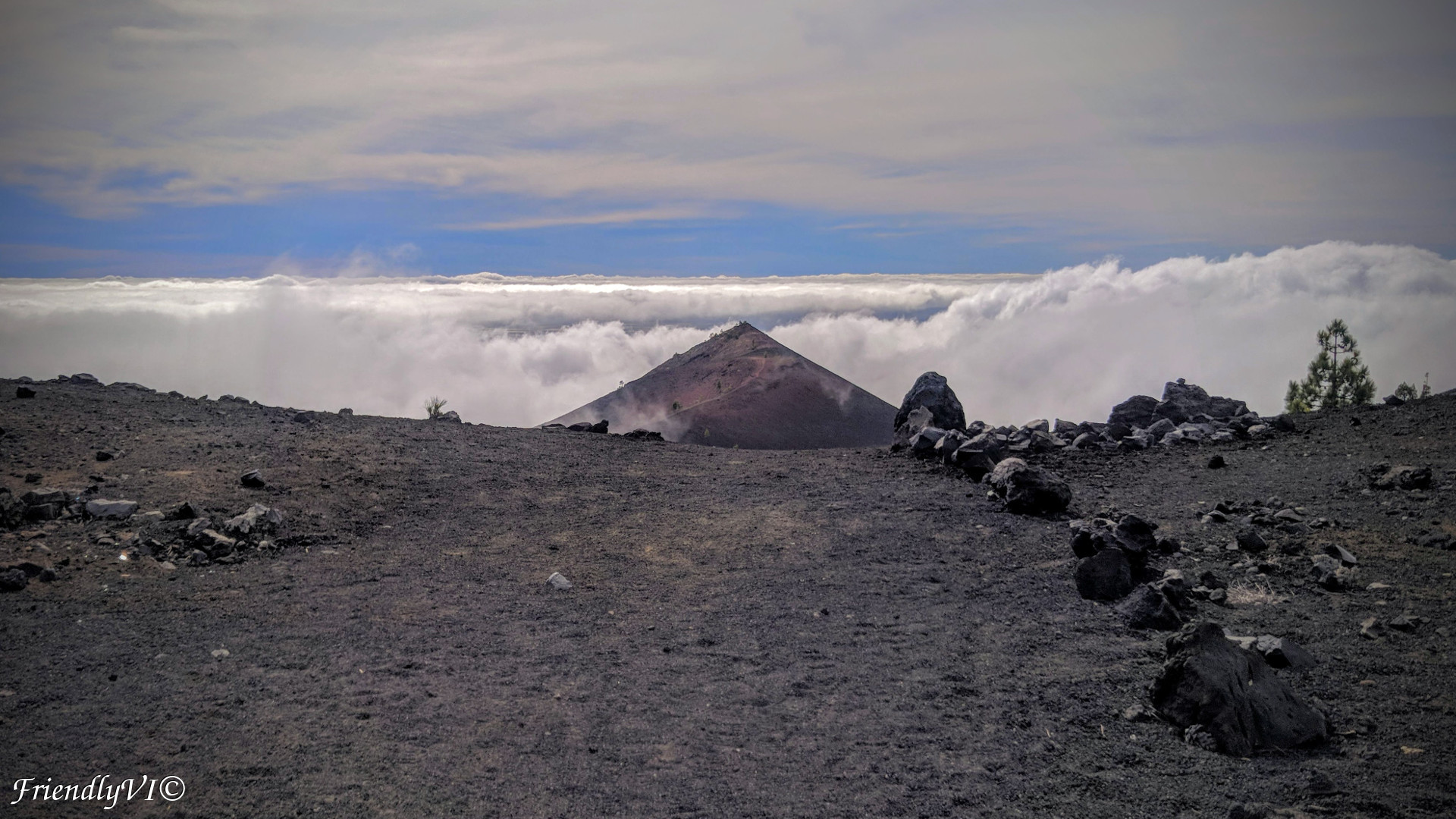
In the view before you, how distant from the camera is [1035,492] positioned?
12656 millimetres

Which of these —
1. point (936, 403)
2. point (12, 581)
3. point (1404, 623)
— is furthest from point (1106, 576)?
point (12, 581)

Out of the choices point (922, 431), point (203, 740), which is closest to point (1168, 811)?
point (203, 740)

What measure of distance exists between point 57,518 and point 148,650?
4130 millimetres

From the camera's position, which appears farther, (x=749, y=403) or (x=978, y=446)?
(x=749, y=403)

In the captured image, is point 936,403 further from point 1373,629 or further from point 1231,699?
point 1231,699

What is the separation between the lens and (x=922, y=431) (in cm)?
1650

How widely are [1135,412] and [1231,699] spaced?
13995mm

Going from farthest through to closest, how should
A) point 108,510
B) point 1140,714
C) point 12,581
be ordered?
1. point 108,510
2. point 12,581
3. point 1140,714

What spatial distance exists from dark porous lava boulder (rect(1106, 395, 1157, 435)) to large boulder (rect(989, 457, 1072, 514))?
7151 millimetres

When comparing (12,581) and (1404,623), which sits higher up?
(1404,623)

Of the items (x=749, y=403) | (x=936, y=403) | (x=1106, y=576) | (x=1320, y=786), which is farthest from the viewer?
(x=749, y=403)

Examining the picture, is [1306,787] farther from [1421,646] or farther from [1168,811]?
[1421,646]

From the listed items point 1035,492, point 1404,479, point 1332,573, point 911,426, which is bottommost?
point 1332,573

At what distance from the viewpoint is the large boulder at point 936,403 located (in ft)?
61.2
